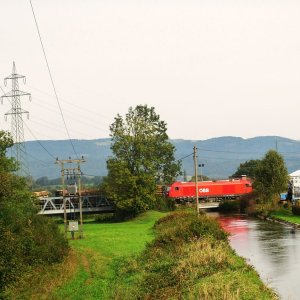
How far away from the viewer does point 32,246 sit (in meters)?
33.0

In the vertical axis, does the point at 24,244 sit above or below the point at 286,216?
above

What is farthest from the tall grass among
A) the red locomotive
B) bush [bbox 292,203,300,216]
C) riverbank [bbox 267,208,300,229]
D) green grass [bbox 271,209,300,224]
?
the red locomotive

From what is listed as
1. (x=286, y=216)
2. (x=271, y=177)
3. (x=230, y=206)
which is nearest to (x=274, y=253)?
(x=286, y=216)

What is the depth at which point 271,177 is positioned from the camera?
94562 mm

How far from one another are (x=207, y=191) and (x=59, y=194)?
3269 centimetres

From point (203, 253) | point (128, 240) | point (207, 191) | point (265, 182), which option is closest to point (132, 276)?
point (203, 253)

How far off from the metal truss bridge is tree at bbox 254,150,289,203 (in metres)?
27.5

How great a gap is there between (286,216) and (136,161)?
2448 cm

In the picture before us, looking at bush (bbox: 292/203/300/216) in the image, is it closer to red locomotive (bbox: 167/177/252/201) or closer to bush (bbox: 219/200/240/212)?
bush (bbox: 219/200/240/212)


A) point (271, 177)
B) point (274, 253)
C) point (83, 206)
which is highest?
point (271, 177)

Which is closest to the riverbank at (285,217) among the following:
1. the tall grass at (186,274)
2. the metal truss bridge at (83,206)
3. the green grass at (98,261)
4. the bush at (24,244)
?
the green grass at (98,261)

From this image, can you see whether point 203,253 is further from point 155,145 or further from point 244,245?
point 155,145

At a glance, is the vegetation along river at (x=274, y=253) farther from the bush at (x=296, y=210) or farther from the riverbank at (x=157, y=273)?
the bush at (x=296, y=210)

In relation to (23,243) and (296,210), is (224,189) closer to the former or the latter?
(296,210)
